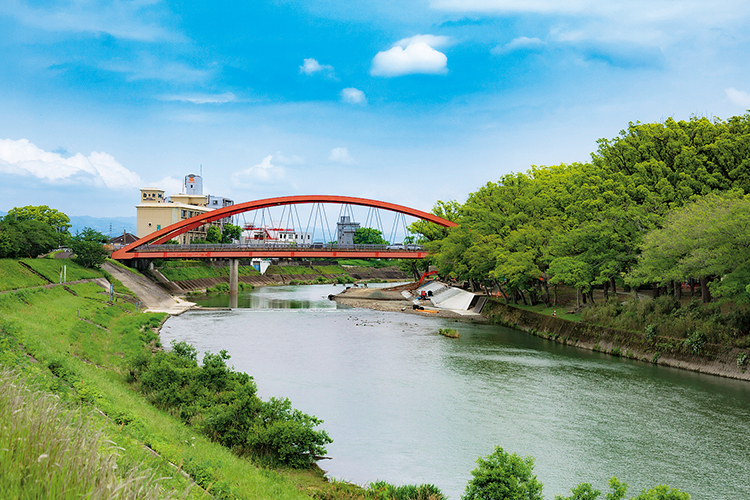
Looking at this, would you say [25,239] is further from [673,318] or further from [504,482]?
[504,482]

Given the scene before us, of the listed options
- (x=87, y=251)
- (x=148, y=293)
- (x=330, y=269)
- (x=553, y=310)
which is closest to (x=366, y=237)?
(x=330, y=269)

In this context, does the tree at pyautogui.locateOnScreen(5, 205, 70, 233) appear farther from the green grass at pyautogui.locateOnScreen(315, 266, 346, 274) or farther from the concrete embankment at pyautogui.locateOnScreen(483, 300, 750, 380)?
the concrete embankment at pyautogui.locateOnScreen(483, 300, 750, 380)

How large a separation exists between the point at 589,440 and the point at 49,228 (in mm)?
56113

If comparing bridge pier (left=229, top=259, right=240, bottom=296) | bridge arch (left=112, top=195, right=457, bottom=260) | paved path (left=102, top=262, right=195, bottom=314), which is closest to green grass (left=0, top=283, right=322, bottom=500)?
paved path (left=102, top=262, right=195, bottom=314)

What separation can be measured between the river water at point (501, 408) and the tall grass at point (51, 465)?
1076 cm

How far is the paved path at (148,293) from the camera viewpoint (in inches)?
2183

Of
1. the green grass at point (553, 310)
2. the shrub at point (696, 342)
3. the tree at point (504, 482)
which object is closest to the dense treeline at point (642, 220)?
the green grass at point (553, 310)

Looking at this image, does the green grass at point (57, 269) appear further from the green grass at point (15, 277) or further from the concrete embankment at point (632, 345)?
the concrete embankment at point (632, 345)

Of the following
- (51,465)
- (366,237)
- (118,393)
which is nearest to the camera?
(51,465)

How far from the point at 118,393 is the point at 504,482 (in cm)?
1195

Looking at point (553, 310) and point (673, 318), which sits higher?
point (673, 318)

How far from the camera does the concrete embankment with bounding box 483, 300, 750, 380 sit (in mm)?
26016

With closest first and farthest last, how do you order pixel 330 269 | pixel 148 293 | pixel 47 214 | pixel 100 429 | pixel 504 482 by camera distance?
pixel 100 429
pixel 504 482
pixel 148 293
pixel 47 214
pixel 330 269

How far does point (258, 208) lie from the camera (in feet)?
237
